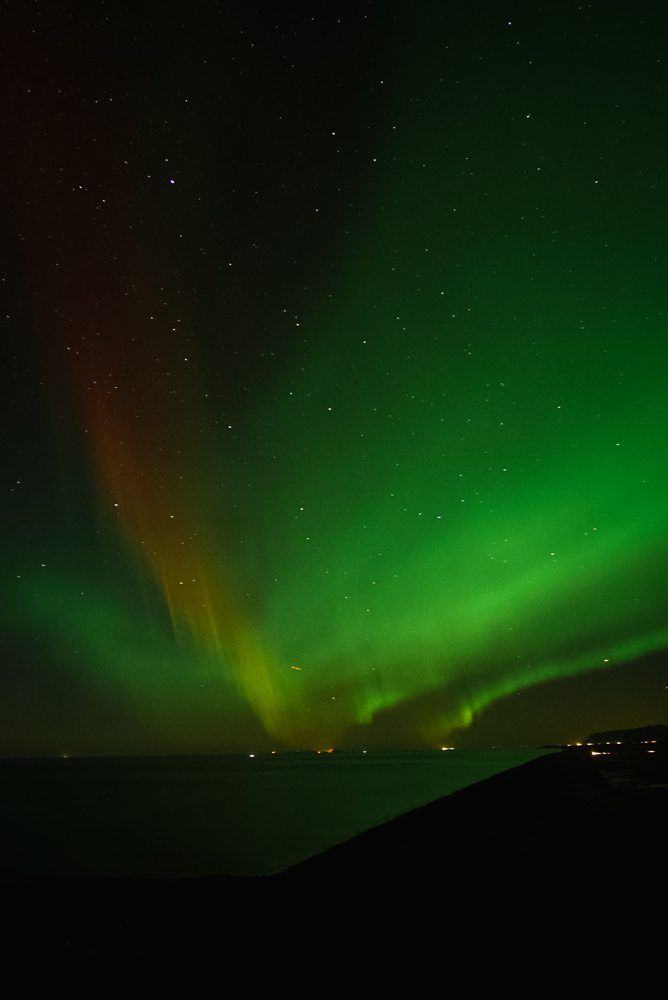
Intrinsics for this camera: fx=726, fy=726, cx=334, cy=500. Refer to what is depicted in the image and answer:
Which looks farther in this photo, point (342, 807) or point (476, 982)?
point (342, 807)

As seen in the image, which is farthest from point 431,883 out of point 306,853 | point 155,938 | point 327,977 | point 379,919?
point 306,853

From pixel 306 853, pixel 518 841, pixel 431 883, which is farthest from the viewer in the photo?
pixel 306 853

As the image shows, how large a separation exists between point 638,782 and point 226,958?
65.5 feet

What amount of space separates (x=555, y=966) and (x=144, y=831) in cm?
1966

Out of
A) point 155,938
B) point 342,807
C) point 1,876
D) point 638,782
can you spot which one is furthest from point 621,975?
point 342,807

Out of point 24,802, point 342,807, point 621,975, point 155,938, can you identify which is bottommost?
point 621,975

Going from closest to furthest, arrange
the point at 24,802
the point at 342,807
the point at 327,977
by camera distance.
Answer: the point at 327,977 → the point at 342,807 → the point at 24,802

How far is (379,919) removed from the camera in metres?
5.85

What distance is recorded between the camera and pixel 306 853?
1380 cm

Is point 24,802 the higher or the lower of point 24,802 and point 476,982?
the higher

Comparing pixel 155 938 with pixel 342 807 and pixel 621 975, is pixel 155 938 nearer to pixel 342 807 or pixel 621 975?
pixel 621 975

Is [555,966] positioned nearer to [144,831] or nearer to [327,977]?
[327,977]

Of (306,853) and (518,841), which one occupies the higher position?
(306,853)

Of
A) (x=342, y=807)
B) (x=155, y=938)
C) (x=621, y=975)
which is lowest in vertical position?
(x=621, y=975)
